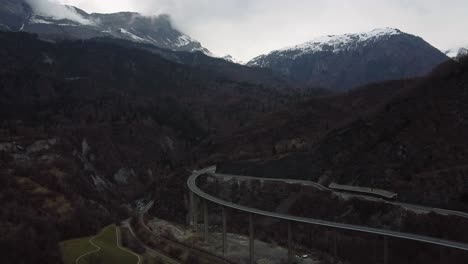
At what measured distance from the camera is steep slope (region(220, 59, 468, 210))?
66375 millimetres

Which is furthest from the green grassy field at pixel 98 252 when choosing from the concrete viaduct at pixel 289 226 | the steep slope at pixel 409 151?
the steep slope at pixel 409 151

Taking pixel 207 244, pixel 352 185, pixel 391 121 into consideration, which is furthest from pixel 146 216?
pixel 391 121

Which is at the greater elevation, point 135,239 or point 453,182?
point 453,182

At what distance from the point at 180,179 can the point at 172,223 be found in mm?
21707

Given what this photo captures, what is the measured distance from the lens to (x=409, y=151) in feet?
253

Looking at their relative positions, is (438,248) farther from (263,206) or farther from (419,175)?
(263,206)

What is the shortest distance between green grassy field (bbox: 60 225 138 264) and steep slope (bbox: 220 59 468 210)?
3422 cm

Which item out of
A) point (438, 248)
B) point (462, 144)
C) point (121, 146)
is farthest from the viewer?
point (121, 146)

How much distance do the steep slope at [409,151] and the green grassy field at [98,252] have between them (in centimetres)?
3422

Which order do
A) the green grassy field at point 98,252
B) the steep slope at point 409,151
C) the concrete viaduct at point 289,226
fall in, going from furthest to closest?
the steep slope at point 409,151
the green grassy field at point 98,252
the concrete viaduct at point 289,226

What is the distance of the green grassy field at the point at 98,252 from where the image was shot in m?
62.0

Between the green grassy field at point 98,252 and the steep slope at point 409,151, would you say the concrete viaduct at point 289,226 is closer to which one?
the steep slope at point 409,151

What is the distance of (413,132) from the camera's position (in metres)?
80.9

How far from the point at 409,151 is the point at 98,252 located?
49.6 metres
